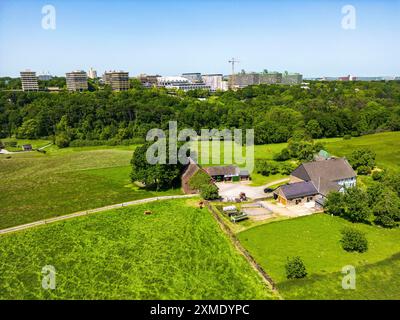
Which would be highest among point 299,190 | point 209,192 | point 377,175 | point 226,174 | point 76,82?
point 76,82

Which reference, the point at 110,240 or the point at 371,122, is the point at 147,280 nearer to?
the point at 110,240

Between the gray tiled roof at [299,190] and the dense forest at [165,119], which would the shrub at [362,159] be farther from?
the dense forest at [165,119]

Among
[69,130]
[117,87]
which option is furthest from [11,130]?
[117,87]

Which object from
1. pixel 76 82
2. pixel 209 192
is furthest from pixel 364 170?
pixel 76 82

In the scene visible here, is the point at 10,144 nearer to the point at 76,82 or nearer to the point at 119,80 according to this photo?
the point at 76,82

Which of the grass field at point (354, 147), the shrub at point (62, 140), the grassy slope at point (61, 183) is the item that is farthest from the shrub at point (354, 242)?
the shrub at point (62, 140)

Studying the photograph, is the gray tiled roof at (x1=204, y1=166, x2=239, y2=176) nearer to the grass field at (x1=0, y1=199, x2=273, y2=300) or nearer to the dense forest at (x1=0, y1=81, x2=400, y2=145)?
the grass field at (x1=0, y1=199, x2=273, y2=300)
